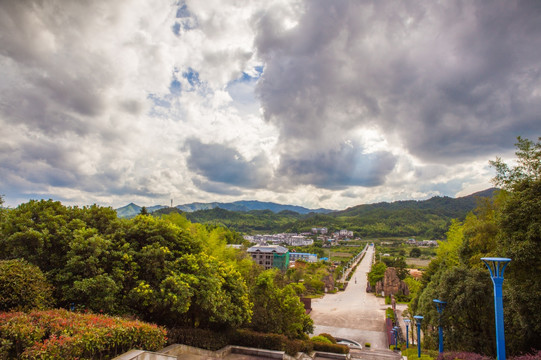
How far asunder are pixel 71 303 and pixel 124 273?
146 centimetres

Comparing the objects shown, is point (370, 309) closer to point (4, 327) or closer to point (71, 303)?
point (71, 303)

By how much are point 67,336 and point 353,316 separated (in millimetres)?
27622

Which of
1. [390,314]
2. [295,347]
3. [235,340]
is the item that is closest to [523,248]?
[295,347]

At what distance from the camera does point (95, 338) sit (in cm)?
509

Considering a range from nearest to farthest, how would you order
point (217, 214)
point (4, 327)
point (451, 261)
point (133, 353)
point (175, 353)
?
1. point (4, 327)
2. point (133, 353)
3. point (175, 353)
4. point (451, 261)
5. point (217, 214)

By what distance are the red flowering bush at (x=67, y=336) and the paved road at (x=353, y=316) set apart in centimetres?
1849

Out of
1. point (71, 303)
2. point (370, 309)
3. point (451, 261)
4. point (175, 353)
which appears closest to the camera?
point (175, 353)

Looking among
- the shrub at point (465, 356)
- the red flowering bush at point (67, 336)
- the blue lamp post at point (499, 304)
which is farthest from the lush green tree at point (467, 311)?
the red flowering bush at point (67, 336)

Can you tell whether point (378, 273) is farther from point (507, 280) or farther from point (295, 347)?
point (295, 347)

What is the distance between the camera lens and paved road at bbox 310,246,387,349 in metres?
22.1

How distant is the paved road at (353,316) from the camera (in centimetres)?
2206

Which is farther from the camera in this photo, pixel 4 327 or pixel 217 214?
pixel 217 214

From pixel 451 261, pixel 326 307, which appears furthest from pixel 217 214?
pixel 451 261

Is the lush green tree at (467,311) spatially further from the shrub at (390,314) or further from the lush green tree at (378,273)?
the lush green tree at (378,273)
